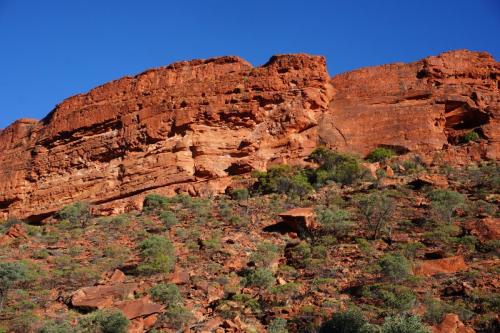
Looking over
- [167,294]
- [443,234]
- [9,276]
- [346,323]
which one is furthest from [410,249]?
[9,276]

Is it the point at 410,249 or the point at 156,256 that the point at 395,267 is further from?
the point at 156,256

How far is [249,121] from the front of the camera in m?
35.2

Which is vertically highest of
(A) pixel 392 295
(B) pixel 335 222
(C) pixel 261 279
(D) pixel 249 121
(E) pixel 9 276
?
(D) pixel 249 121

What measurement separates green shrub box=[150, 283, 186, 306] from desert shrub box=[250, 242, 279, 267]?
9.79 ft

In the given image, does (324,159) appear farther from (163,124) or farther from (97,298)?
(97,298)

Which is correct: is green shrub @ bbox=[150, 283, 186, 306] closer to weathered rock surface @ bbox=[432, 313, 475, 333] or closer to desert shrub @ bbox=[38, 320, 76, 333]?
desert shrub @ bbox=[38, 320, 76, 333]

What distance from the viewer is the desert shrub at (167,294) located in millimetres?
16750

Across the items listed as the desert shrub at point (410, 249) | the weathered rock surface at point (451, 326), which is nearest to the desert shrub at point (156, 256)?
the desert shrub at point (410, 249)

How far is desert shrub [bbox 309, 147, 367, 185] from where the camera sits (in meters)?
29.7

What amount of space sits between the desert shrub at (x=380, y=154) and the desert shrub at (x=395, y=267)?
563 inches

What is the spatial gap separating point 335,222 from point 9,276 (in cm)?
1014

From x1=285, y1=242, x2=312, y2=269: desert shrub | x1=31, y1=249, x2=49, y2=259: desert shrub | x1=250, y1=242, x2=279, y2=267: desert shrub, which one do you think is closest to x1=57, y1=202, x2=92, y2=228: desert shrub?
x1=31, y1=249, x2=49, y2=259: desert shrub

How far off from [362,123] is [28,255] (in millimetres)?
17719

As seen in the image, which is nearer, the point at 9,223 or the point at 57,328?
the point at 57,328
